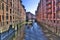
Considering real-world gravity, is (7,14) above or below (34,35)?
above

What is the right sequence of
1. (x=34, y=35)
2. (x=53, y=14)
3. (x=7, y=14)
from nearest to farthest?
(x=7, y=14)
(x=34, y=35)
(x=53, y=14)

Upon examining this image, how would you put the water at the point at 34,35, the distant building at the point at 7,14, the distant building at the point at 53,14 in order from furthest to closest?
the distant building at the point at 53,14 → the water at the point at 34,35 → the distant building at the point at 7,14

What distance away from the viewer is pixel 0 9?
2547cm

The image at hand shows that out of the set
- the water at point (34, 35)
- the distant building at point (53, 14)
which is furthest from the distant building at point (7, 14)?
the distant building at point (53, 14)

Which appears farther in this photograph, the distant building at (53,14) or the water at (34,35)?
the distant building at (53,14)

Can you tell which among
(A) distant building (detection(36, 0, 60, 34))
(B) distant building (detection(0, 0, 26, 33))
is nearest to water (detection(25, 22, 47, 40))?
(A) distant building (detection(36, 0, 60, 34))

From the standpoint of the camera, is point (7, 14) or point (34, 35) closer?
point (7, 14)

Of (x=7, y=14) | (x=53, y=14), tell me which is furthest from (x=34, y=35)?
(x=53, y=14)

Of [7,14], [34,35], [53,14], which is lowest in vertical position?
[34,35]

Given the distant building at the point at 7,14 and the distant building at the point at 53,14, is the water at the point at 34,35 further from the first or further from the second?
the distant building at the point at 7,14

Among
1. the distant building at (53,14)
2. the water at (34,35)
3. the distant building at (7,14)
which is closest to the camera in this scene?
the distant building at (7,14)

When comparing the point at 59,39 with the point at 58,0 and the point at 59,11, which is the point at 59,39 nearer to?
the point at 59,11

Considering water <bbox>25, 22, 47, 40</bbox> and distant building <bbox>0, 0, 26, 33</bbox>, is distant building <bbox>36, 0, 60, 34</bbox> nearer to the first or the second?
water <bbox>25, 22, 47, 40</bbox>

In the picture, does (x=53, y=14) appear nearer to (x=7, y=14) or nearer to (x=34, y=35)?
(x=34, y=35)
